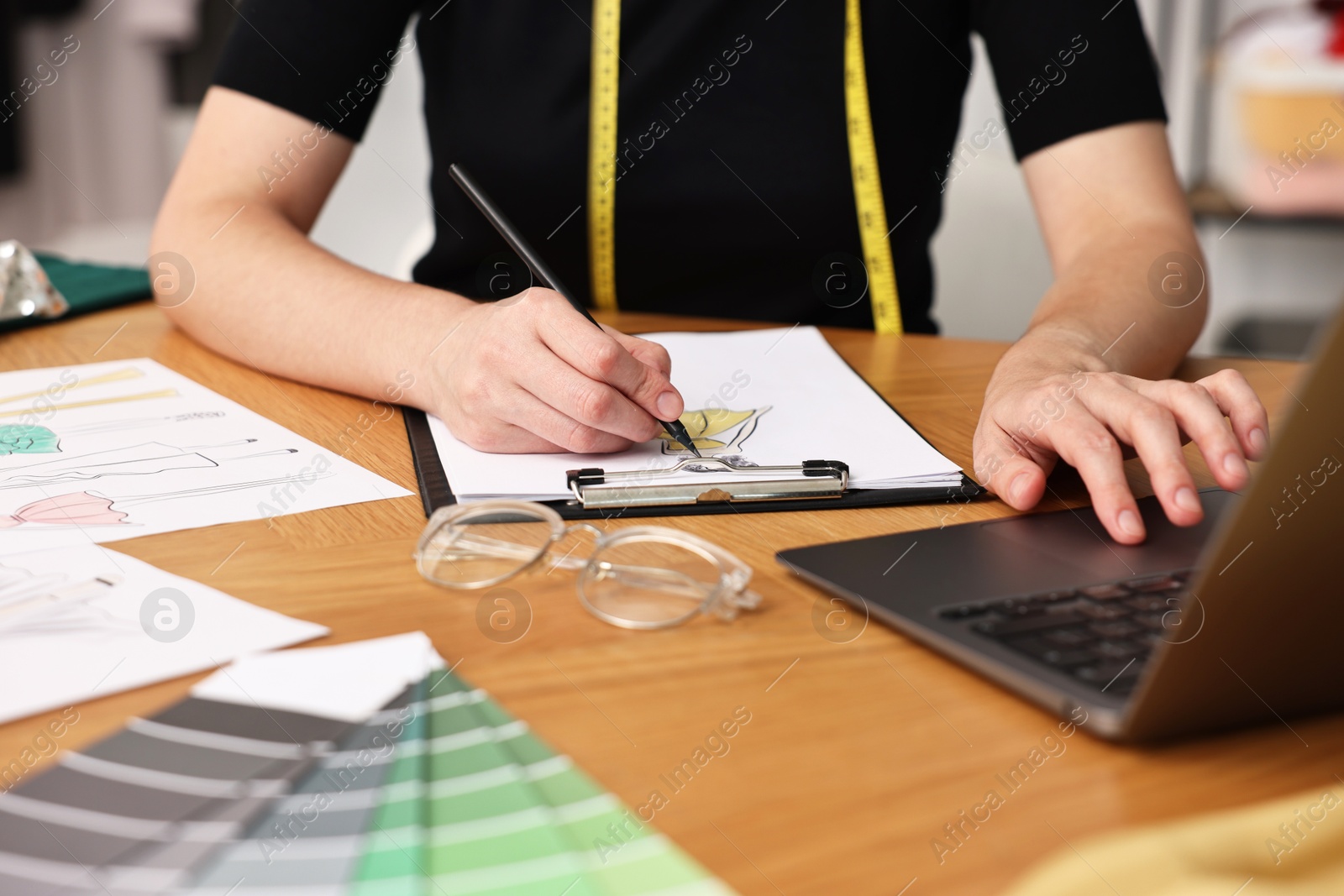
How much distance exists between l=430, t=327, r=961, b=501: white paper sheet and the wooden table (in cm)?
5

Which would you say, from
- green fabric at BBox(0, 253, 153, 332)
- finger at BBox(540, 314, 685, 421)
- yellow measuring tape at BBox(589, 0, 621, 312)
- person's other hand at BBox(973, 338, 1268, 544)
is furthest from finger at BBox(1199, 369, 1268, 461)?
green fabric at BBox(0, 253, 153, 332)

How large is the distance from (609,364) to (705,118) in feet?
2.10

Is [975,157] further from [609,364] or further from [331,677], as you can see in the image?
[331,677]

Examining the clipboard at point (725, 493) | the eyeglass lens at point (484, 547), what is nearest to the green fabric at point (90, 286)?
the clipboard at point (725, 493)

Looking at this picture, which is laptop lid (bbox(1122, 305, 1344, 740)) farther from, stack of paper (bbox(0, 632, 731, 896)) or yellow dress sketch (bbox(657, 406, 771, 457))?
yellow dress sketch (bbox(657, 406, 771, 457))

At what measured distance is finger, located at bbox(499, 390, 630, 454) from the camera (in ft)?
2.39

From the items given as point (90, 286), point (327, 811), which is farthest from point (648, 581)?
point (90, 286)

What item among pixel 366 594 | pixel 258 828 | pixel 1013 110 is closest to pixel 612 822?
pixel 258 828

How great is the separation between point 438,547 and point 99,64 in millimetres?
3180

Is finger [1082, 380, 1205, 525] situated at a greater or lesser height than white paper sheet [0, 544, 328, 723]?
lesser

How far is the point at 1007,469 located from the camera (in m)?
0.69

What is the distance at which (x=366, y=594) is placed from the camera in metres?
0.56

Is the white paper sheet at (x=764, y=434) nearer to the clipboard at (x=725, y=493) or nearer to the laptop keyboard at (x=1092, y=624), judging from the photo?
the clipboard at (x=725, y=493)

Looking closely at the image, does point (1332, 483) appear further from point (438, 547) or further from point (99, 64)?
point (99, 64)
